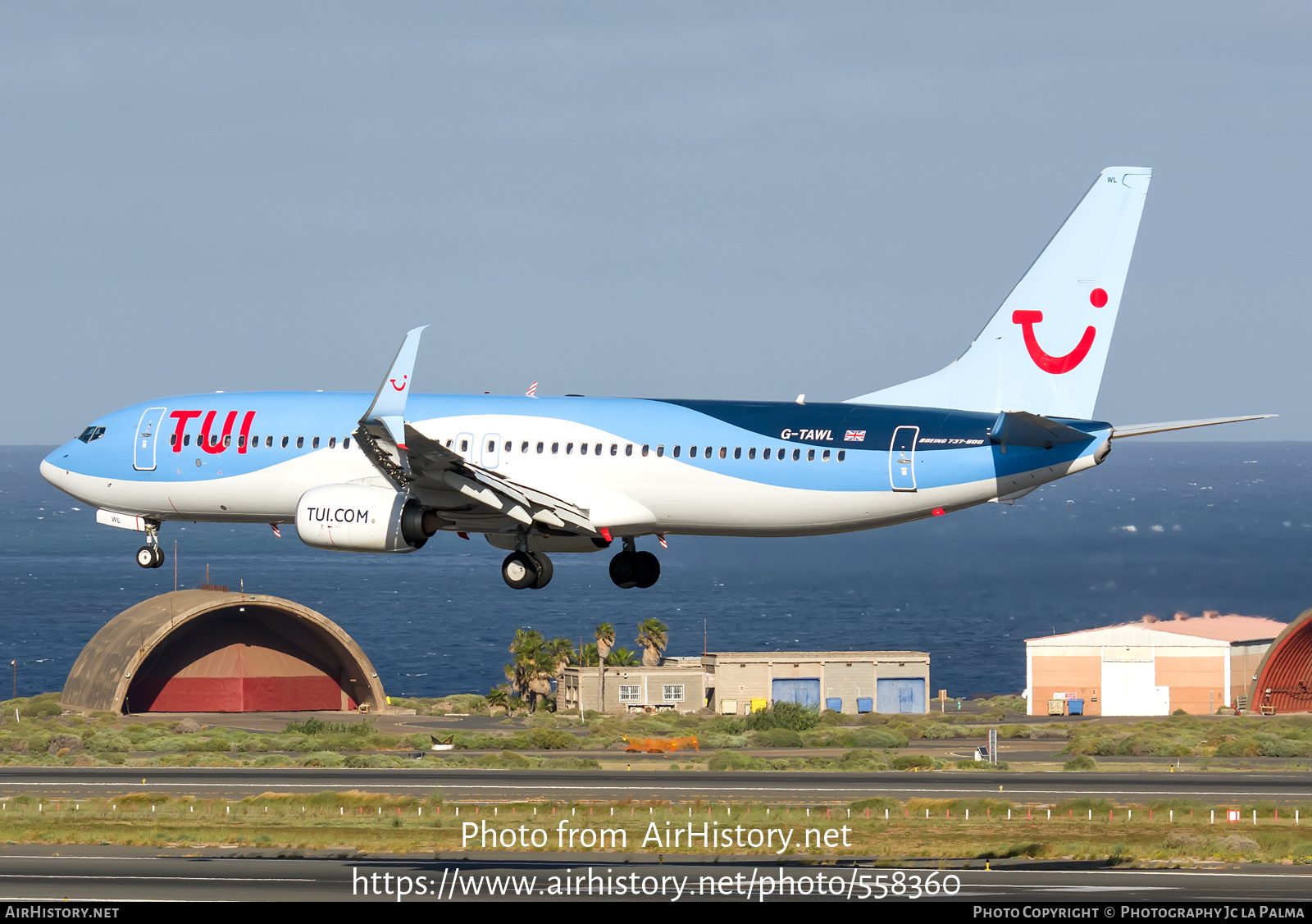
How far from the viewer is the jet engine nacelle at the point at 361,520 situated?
160 feet

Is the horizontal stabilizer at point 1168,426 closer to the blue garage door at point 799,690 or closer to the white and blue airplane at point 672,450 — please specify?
the white and blue airplane at point 672,450

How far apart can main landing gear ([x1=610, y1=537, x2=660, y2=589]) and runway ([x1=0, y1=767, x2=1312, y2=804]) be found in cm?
962

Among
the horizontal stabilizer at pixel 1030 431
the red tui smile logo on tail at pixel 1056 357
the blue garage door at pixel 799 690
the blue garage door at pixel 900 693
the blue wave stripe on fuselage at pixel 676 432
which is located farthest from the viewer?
the blue garage door at pixel 900 693

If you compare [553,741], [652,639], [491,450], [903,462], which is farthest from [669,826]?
[652,639]

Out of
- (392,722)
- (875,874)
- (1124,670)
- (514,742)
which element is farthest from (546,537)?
(1124,670)

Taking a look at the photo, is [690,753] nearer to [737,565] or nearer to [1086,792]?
[1086,792]

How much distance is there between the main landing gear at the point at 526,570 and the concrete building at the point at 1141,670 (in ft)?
258

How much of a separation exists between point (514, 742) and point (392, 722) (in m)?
23.6

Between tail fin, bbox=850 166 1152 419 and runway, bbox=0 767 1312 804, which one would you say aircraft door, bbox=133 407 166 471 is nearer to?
runway, bbox=0 767 1312 804

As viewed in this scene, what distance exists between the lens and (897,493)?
45875 mm

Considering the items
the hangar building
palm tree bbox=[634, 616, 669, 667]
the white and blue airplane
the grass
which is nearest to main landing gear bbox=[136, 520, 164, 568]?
the white and blue airplane

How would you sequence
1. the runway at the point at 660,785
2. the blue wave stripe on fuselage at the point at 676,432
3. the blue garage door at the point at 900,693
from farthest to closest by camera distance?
the blue garage door at the point at 900,693, the runway at the point at 660,785, the blue wave stripe on fuselage at the point at 676,432

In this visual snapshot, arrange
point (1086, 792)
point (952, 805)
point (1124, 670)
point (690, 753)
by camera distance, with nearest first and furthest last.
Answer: point (952, 805), point (1086, 792), point (690, 753), point (1124, 670)


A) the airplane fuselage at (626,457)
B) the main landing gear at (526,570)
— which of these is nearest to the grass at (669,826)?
the main landing gear at (526,570)
